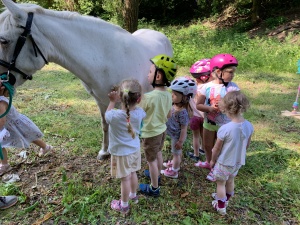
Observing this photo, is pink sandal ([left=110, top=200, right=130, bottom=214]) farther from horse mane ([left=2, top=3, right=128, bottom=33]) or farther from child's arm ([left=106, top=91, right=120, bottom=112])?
horse mane ([left=2, top=3, right=128, bottom=33])

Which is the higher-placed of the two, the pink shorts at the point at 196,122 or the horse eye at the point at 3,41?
the horse eye at the point at 3,41

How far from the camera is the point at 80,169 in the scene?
346cm

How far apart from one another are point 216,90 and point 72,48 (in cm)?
157

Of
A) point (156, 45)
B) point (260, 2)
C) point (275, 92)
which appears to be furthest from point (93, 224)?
point (260, 2)

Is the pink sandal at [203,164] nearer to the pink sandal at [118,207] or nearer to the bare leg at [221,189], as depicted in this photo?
the bare leg at [221,189]

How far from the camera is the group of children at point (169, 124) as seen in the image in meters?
2.41

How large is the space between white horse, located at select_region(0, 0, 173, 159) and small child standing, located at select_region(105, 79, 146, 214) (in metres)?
0.50

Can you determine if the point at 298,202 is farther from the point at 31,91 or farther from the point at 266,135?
the point at 31,91

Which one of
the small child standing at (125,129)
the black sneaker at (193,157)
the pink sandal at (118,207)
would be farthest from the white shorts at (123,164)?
the black sneaker at (193,157)

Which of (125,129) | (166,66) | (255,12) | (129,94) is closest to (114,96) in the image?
(129,94)

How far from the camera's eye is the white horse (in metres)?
2.38

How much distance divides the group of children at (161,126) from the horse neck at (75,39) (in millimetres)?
534

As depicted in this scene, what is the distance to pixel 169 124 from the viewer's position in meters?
3.07

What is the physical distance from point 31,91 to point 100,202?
4494mm
